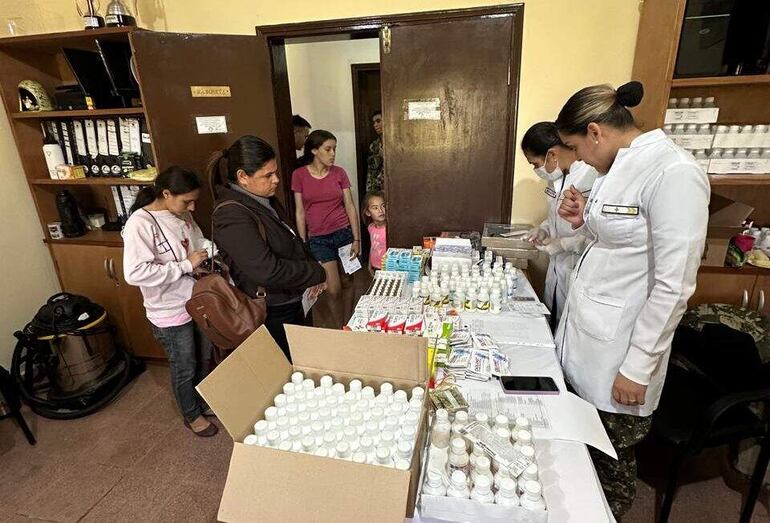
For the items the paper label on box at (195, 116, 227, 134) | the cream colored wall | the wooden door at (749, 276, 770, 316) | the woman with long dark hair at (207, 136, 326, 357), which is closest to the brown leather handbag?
the woman with long dark hair at (207, 136, 326, 357)

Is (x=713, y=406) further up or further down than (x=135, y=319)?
further up

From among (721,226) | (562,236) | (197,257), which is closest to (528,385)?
(562,236)

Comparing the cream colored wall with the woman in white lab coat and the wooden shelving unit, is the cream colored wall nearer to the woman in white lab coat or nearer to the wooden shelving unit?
the wooden shelving unit

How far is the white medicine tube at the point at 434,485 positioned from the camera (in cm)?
77

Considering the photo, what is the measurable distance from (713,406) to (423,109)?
1907 mm

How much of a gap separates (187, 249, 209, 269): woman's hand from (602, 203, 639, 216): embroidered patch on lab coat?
167 centimetres

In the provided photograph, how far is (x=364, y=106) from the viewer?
4355 mm

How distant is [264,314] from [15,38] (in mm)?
2207

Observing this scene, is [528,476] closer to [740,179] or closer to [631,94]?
[631,94]

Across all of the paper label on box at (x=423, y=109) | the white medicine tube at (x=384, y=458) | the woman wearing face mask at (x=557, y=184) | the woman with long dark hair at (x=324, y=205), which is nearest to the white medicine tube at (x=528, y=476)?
the white medicine tube at (x=384, y=458)

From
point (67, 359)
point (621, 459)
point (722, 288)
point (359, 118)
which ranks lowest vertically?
point (67, 359)

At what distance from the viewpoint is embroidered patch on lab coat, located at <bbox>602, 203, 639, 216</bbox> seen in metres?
1.13

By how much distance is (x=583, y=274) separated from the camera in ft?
4.34

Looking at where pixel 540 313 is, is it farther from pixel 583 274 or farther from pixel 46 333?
pixel 46 333
